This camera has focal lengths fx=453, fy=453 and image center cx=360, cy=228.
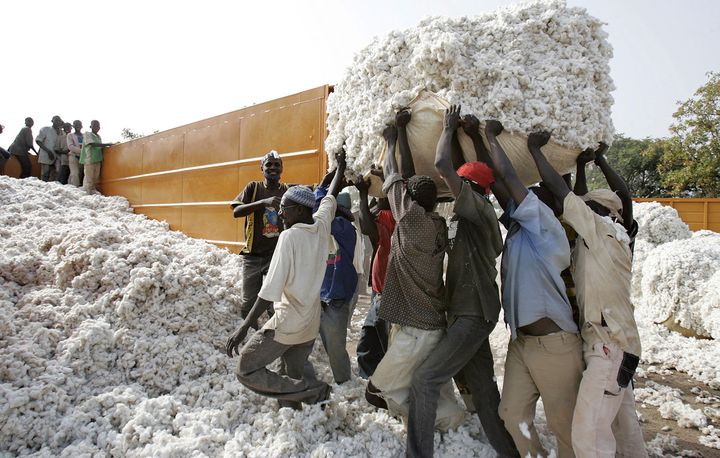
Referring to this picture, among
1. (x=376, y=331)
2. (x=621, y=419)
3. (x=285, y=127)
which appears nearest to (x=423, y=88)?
(x=376, y=331)

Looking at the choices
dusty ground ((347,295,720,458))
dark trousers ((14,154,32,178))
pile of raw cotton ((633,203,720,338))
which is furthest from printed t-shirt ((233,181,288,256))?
dark trousers ((14,154,32,178))

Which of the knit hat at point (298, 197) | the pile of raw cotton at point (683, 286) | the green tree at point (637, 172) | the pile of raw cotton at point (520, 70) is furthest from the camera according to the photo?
the green tree at point (637, 172)

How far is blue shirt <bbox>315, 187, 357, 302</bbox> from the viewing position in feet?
11.9

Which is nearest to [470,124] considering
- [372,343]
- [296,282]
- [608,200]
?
[608,200]

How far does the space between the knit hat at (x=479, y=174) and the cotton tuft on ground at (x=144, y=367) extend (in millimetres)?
1582

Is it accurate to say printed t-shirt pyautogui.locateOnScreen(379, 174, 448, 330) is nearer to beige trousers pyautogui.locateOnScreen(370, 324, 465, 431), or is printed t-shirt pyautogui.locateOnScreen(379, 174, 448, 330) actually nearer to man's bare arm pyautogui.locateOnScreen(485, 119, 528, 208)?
beige trousers pyautogui.locateOnScreen(370, 324, 465, 431)

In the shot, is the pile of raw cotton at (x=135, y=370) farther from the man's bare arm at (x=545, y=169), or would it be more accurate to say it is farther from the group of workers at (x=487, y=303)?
the man's bare arm at (x=545, y=169)

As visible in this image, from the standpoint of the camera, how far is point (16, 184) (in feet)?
25.7

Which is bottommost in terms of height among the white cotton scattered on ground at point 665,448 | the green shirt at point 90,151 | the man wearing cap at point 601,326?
the white cotton scattered on ground at point 665,448

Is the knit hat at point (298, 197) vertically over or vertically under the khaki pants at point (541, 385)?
over

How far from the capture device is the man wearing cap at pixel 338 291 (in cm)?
359

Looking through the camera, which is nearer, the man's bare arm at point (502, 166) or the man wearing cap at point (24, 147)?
the man's bare arm at point (502, 166)

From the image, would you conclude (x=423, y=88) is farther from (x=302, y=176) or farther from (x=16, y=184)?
(x=16, y=184)

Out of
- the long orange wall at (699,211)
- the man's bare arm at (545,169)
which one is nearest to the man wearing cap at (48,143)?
the man's bare arm at (545,169)
